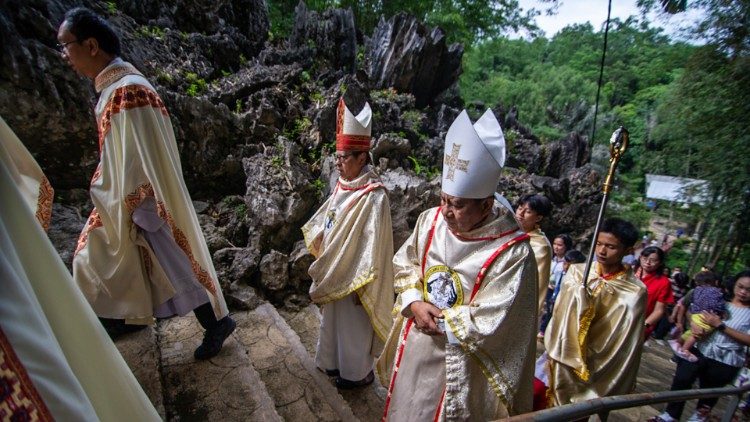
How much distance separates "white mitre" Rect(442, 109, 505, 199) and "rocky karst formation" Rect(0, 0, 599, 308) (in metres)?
2.97

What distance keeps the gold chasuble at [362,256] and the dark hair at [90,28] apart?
185 cm

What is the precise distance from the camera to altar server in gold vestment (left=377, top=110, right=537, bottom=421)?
1.83 meters

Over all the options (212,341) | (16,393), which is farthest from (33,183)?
(16,393)

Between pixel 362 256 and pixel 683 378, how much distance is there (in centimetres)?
326

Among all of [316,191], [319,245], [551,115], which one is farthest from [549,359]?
[551,115]

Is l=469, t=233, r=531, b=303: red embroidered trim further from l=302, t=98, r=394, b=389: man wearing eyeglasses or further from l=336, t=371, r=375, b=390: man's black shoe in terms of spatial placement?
l=336, t=371, r=375, b=390: man's black shoe

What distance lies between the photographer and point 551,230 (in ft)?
39.4

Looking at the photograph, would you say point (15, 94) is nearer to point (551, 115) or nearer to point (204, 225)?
point (204, 225)

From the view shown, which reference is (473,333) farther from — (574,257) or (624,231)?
(574,257)

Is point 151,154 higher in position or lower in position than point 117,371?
higher

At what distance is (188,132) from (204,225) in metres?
1.90

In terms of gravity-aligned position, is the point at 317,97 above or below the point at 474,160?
above

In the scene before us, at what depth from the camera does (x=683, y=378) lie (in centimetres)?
336

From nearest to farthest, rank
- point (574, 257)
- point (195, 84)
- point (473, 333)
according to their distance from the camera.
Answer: point (473, 333), point (574, 257), point (195, 84)
